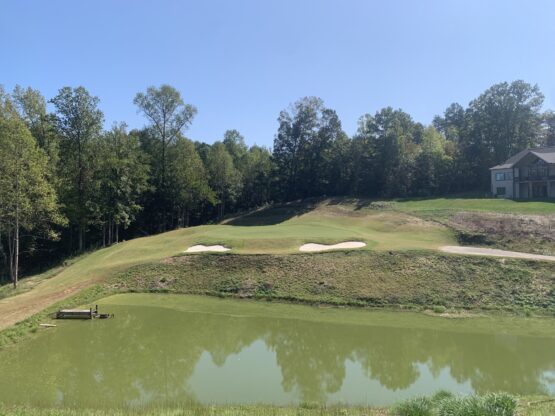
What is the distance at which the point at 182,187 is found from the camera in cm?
5809

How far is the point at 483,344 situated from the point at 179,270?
18882mm

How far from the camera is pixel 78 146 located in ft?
148

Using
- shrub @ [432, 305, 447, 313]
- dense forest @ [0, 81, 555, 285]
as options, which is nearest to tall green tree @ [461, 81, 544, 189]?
dense forest @ [0, 81, 555, 285]

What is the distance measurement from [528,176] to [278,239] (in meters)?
40.3

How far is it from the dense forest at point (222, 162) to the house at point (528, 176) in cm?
521

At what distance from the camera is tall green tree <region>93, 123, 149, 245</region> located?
46.0m

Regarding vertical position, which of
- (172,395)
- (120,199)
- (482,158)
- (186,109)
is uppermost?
(186,109)

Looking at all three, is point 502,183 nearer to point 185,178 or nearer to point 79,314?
point 185,178

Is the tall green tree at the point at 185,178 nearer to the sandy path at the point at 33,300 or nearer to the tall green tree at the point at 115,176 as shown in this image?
the tall green tree at the point at 115,176

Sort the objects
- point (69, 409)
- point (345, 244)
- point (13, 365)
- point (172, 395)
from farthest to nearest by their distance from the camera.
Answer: point (345, 244) < point (13, 365) < point (172, 395) < point (69, 409)

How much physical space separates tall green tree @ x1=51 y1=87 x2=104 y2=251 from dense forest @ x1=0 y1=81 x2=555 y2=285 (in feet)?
0.33

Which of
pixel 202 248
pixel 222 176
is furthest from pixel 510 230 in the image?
pixel 222 176

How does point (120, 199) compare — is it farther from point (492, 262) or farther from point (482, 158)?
point (482, 158)

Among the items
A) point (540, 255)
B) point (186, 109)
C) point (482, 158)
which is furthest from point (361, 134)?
point (540, 255)
